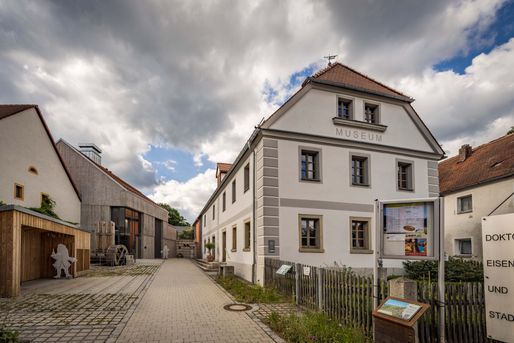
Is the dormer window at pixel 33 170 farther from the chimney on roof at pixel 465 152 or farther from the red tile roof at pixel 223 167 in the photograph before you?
the chimney on roof at pixel 465 152

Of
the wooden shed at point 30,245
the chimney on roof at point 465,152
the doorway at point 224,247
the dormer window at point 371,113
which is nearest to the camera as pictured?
the wooden shed at point 30,245

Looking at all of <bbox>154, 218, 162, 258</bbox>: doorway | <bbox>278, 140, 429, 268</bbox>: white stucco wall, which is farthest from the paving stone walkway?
<bbox>154, 218, 162, 258</bbox>: doorway

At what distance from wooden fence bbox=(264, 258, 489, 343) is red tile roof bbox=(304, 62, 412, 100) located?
9.04 meters

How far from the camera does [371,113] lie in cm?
1547

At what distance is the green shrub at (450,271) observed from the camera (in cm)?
1308

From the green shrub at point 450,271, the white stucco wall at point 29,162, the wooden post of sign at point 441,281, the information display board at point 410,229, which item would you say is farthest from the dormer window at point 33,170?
the wooden post of sign at point 441,281

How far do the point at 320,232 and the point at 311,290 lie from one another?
5097 mm

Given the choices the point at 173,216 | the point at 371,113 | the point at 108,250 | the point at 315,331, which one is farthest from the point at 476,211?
→ the point at 173,216

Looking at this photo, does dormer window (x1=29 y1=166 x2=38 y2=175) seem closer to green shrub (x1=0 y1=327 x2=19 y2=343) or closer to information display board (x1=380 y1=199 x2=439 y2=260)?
green shrub (x1=0 y1=327 x2=19 y2=343)

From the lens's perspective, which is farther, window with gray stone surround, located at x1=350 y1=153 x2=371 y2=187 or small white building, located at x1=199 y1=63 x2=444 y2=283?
window with gray stone surround, located at x1=350 y1=153 x2=371 y2=187

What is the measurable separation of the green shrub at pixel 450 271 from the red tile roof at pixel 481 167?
7806 mm

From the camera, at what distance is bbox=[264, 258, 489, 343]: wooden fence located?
17.8 feet

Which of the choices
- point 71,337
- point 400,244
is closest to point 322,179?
point 400,244

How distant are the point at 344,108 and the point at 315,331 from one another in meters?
11.1
